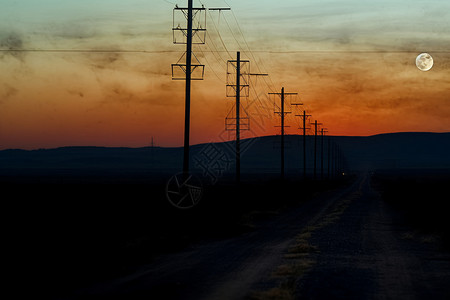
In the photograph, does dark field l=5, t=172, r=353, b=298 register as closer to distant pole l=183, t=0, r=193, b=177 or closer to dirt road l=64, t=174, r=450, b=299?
dirt road l=64, t=174, r=450, b=299

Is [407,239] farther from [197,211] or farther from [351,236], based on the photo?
[197,211]

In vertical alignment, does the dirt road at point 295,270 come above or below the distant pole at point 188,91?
below

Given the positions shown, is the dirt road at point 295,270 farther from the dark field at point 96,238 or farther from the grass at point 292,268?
the dark field at point 96,238

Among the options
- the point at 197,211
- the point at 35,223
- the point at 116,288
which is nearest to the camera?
the point at 116,288

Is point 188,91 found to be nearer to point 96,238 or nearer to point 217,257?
point 96,238

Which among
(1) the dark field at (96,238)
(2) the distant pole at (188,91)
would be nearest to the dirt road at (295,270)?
(1) the dark field at (96,238)

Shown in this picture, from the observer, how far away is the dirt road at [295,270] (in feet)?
41.3

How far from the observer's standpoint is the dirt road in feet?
41.3

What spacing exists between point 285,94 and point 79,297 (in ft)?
181

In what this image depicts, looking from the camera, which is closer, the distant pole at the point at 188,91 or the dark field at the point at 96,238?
the dark field at the point at 96,238

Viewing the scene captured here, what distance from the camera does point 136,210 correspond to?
34.0m

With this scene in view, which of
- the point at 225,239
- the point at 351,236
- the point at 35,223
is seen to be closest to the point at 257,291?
the point at 225,239

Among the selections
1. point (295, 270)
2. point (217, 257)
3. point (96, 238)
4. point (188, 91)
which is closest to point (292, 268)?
point (295, 270)

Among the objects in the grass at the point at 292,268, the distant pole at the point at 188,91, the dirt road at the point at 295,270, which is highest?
the distant pole at the point at 188,91
